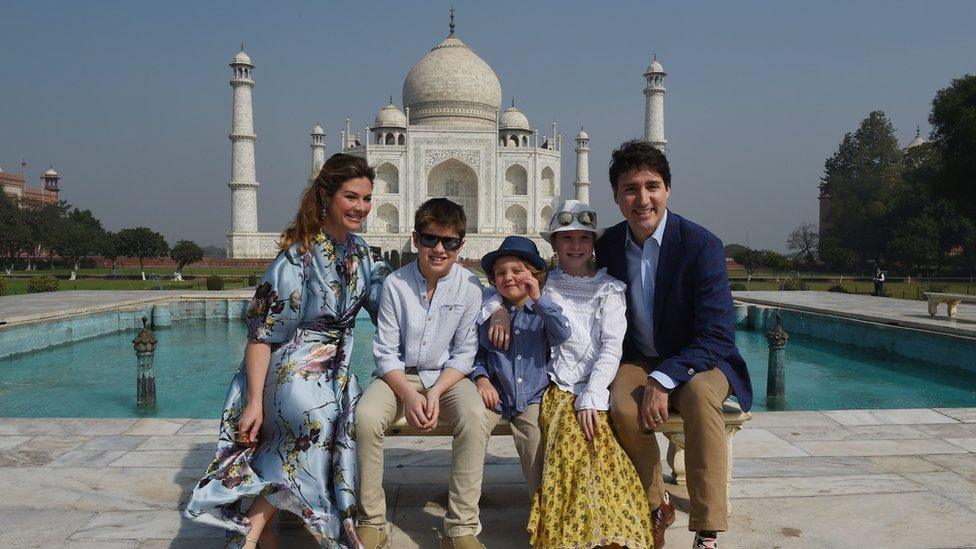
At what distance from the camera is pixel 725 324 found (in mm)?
2164

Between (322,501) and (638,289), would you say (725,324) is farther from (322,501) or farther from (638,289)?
(322,501)

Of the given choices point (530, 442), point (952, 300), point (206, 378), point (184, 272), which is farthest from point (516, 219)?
point (530, 442)

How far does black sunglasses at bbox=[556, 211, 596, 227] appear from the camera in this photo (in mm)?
2291

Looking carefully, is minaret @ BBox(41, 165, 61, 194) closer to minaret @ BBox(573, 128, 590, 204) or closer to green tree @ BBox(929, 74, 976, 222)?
minaret @ BBox(573, 128, 590, 204)

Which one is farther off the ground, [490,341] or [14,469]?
[490,341]

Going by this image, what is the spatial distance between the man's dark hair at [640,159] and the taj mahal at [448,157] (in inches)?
943

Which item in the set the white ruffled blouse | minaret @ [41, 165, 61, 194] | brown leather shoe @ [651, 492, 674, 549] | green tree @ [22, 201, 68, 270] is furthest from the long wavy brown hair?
minaret @ [41, 165, 61, 194]

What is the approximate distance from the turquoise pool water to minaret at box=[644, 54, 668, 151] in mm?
21801

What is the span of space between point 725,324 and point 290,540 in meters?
1.52

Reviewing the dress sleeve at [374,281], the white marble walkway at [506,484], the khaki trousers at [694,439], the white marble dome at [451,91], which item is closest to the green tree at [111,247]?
the white marble dome at [451,91]

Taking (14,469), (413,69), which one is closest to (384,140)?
(413,69)

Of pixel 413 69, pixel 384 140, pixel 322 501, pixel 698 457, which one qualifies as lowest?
pixel 322 501

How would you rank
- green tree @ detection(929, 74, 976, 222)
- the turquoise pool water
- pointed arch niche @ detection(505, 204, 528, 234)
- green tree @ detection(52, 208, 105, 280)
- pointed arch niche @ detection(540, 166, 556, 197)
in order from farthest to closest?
pointed arch niche @ detection(540, 166, 556, 197) < pointed arch niche @ detection(505, 204, 528, 234) < green tree @ detection(52, 208, 105, 280) < green tree @ detection(929, 74, 976, 222) < the turquoise pool water

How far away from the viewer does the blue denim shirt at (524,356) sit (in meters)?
2.18
